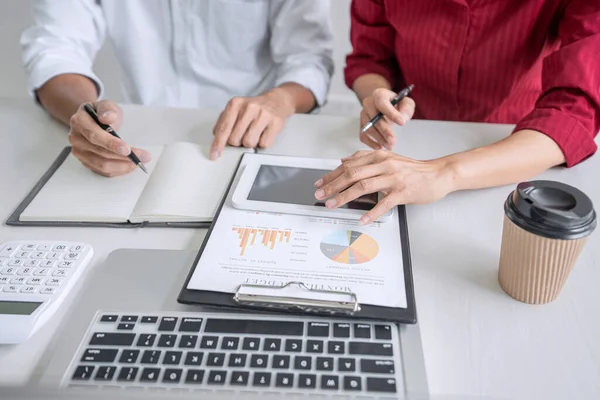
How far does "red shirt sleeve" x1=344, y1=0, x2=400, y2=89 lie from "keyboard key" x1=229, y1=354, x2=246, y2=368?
0.78m

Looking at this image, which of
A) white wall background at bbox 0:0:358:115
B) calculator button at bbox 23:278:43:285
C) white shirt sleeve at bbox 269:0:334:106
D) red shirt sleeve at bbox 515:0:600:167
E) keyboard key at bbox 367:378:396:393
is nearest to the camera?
keyboard key at bbox 367:378:396:393

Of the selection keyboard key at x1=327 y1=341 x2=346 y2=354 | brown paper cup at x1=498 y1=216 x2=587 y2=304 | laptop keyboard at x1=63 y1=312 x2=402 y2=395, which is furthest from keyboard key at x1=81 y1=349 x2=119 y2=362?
brown paper cup at x1=498 y1=216 x2=587 y2=304

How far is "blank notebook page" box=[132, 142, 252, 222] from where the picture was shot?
69 cm

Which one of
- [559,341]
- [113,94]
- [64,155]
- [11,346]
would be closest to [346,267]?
[559,341]

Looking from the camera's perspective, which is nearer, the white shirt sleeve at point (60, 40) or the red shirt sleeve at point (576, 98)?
the red shirt sleeve at point (576, 98)

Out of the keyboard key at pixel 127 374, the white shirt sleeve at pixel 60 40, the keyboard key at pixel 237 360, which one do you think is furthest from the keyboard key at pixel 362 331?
the white shirt sleeve at pixel 60 40

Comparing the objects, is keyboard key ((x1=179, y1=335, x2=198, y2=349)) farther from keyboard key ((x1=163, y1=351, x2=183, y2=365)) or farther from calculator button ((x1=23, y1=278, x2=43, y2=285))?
calculator button ((x1=23, y1=278, x2=43, y2=285))

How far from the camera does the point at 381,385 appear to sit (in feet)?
1.52

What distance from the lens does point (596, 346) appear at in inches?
20.5

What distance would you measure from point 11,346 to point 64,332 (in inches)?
2.1

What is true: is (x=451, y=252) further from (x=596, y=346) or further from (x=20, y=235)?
(x=20, y=235)

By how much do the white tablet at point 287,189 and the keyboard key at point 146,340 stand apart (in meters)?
0.22

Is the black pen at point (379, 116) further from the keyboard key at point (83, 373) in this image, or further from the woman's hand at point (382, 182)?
the keyboard key at point (83, 373)

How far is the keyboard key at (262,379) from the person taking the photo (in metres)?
0.46
